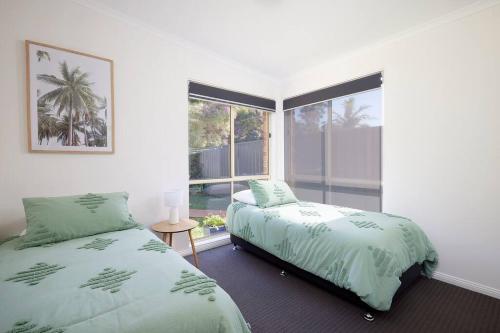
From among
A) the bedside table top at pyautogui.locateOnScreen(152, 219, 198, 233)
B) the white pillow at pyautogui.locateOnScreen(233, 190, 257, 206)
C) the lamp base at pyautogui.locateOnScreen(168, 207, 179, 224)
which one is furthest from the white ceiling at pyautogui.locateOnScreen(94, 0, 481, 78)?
the bedside table top at pyautogui.locateOnScreen(152, 219, 198, 233)

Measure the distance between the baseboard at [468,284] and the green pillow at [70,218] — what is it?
2.99 m

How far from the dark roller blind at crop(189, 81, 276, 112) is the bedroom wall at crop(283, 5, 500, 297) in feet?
5.51

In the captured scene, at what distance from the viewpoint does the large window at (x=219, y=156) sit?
3.16 meters

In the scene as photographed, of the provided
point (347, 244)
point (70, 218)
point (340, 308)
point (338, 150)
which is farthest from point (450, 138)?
point (70, 218)

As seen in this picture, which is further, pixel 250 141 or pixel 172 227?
pixel 250 141

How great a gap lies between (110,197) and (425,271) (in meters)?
3.11

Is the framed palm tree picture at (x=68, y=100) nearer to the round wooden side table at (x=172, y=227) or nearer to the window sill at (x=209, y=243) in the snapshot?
the round wooden side table at (x=172, y=227)

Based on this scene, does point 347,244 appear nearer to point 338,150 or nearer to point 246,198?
point 246,198

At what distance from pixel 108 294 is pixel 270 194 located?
2159mm

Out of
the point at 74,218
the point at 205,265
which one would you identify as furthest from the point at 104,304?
the point at 205,265

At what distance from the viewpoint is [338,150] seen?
3248 millimetres

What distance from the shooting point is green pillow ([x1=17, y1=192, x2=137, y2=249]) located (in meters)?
1.65

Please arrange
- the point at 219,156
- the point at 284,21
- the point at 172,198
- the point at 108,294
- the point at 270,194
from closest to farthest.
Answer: the point at 108,294 < the point at 284,21 < the point at 172,198 < the point at 270,194 < the point at 219,156

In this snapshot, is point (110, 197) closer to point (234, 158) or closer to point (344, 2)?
point (234, 158)
